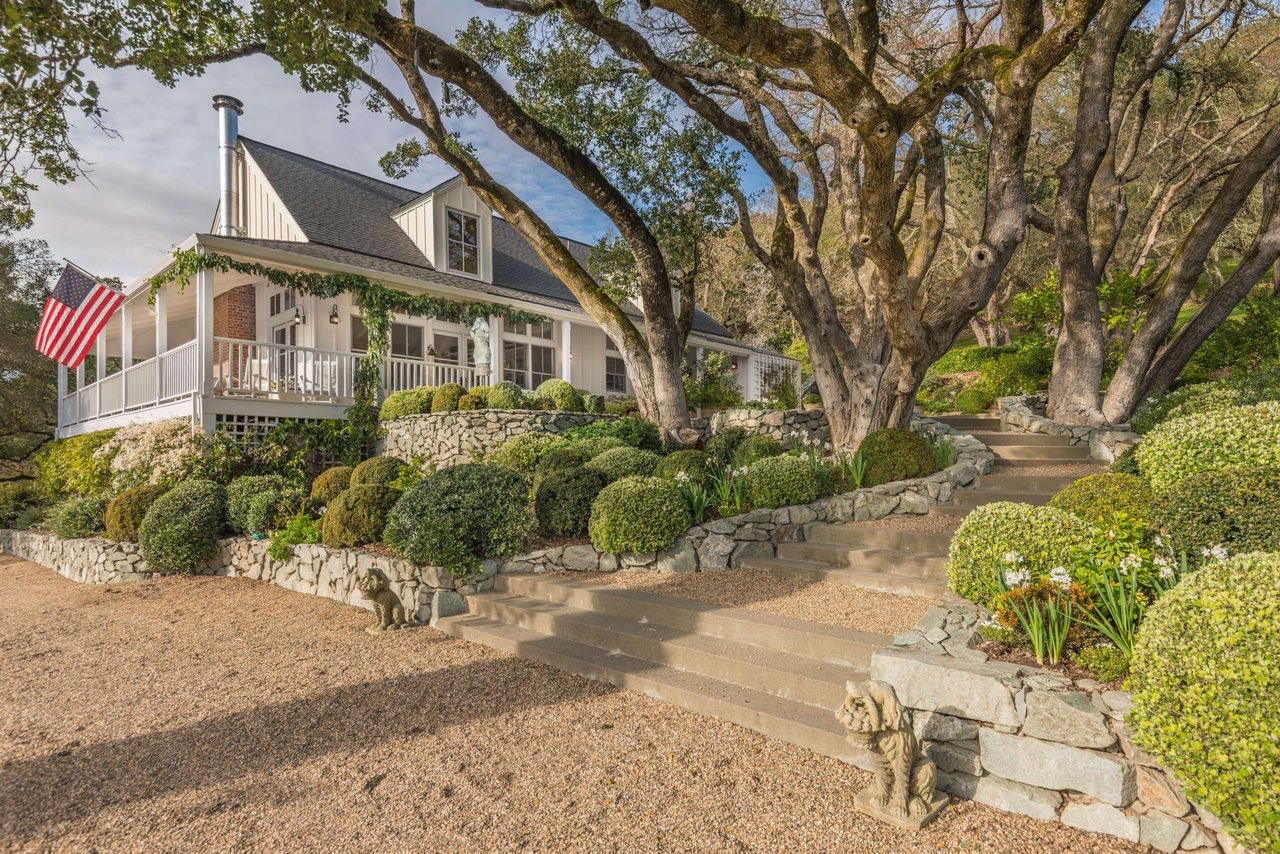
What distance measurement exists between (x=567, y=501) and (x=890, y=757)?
4380 mm

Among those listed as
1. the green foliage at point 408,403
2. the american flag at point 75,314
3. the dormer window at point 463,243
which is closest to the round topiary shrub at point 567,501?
the green foliage at point 408,403

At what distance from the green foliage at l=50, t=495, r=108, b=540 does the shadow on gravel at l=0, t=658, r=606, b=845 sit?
8009mm

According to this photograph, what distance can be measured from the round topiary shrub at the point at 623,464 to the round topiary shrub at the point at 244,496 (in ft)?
15.1

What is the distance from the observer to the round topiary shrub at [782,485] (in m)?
6.51

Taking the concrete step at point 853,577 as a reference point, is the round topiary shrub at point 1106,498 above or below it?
above

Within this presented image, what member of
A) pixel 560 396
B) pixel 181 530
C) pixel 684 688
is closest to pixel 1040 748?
pixel 684 688

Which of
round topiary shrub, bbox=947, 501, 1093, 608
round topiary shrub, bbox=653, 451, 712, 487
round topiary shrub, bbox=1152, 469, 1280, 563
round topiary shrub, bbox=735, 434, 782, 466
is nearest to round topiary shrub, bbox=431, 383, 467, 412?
round topiary shrub, bbox=653, 451, 712, 487

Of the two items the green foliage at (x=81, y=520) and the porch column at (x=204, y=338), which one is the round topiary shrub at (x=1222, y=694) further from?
the green foliage at (x=81, y=520)

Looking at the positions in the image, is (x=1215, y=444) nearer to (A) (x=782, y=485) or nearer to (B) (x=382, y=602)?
(A) (x=782, y=485)

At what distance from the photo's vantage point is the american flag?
10.6m

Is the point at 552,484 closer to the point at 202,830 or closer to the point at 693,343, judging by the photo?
the point at 202,830

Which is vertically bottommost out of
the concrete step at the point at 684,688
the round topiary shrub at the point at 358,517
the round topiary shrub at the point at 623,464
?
the concrete step at the point at 684,688

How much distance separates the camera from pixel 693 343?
18.1m

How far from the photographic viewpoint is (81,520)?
370 inches
